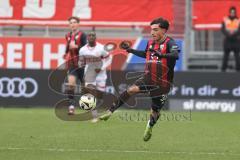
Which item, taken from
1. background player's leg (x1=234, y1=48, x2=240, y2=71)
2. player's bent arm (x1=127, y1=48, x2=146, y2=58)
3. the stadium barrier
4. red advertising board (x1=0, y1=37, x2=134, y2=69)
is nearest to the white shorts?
the stadium barrier

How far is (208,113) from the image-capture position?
1880cm

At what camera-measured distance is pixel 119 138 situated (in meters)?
12.5

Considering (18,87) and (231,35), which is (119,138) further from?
(231,35)

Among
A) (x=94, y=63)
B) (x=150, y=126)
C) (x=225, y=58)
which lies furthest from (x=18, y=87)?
(x=150, y=126)

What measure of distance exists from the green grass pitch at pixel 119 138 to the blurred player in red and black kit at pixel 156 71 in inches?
25.0

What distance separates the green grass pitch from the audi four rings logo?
2.03 meters

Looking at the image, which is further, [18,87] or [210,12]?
[210,12]

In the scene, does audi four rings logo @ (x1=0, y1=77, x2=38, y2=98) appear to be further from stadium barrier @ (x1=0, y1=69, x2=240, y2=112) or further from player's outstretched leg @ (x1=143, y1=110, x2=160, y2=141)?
player's outstretched leg @ (x1=143, y1=110, x2=160, y2=141)

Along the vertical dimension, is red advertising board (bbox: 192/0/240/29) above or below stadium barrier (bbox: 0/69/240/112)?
above

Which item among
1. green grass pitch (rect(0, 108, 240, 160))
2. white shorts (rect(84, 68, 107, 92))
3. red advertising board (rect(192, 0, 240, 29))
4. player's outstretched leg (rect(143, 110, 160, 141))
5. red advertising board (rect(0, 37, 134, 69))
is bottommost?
green grass pitch (rect(0, 108, 240, 160))

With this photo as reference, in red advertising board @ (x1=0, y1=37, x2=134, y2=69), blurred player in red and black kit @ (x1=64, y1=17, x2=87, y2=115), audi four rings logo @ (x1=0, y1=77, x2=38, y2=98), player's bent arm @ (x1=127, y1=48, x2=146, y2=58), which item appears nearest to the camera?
player's bent arm @ (x1=127, y1=48, x2=146, y2=58)

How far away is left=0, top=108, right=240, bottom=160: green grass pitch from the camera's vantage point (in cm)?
1040

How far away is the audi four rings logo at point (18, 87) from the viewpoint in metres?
19.7

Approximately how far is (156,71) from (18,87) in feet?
28.7
